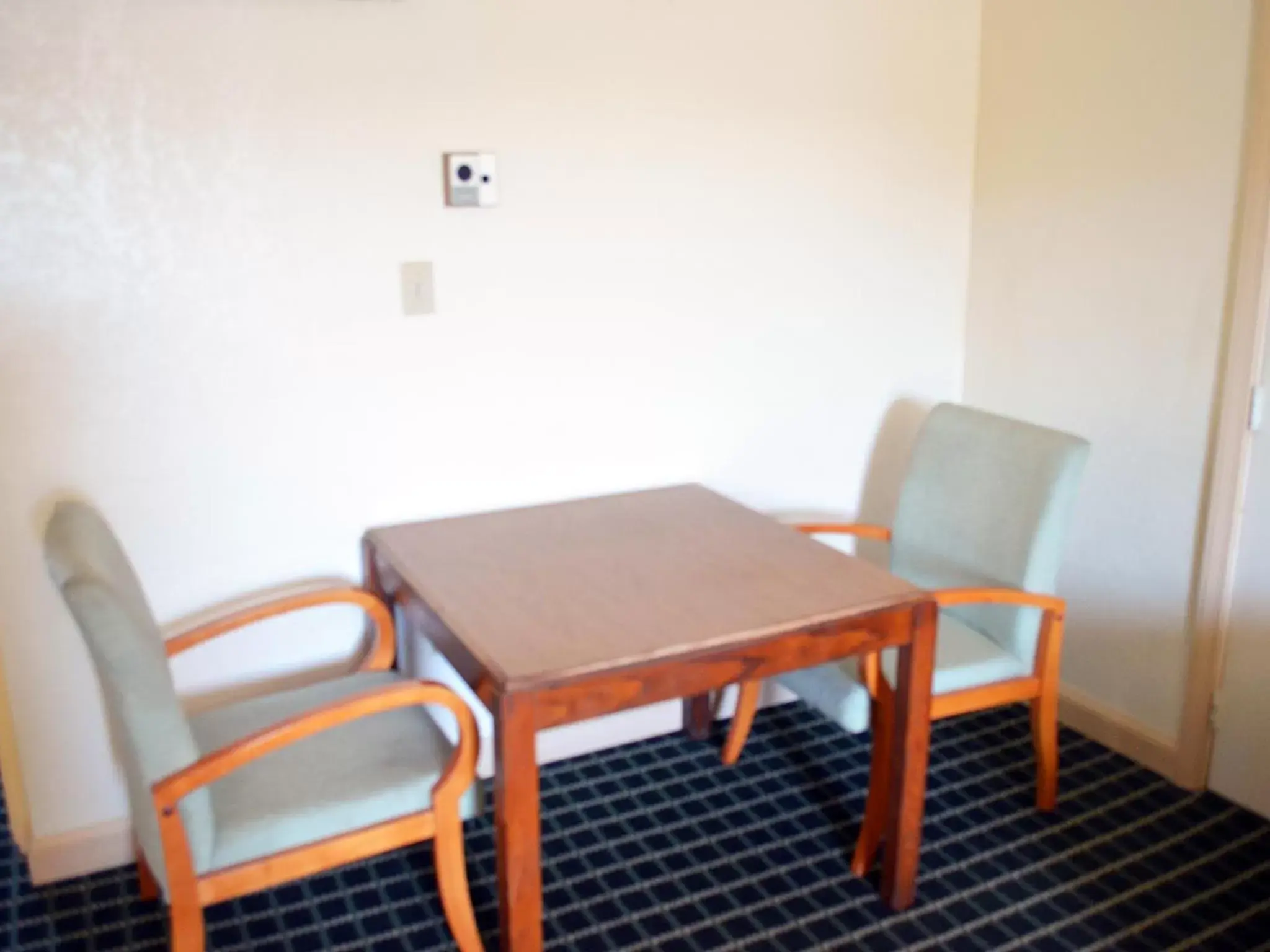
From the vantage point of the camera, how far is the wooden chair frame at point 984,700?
2197 mm

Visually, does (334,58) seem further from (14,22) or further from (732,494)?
(732,494)

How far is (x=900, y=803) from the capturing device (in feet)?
6.96

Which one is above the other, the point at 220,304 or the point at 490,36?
the point at 490,36

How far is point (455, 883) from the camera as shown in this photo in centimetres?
190

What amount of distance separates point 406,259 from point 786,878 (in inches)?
61.6

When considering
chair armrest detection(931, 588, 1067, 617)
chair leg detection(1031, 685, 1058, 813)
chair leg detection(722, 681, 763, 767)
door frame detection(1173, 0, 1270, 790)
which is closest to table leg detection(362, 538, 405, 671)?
chair leg detection(722, 681, 763, 767)

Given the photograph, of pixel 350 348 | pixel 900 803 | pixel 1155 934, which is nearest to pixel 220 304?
pixel 350 348

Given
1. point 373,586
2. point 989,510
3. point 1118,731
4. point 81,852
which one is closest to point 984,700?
point 989,510

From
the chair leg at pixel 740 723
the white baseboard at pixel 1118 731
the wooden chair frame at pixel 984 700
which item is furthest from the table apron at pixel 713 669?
the white baseboard at pixel 1118 731

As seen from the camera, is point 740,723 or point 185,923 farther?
point 740,723

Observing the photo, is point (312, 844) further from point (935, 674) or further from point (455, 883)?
point (935, 674)

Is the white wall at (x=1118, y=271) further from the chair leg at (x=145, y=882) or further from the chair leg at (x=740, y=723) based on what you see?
the chair leg at (x=145, y=882)

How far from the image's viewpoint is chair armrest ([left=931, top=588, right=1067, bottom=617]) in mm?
2201

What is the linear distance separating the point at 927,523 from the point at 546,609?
114 centimetres
